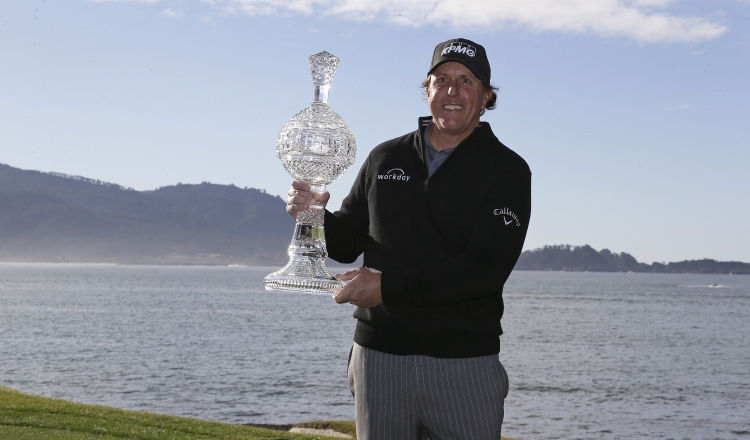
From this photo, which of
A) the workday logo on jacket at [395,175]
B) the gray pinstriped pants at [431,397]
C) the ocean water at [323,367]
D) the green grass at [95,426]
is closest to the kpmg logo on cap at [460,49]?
Result: the workday logo on jacket at [395,175]

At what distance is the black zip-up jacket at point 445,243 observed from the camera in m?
3.24

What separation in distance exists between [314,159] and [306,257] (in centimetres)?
48

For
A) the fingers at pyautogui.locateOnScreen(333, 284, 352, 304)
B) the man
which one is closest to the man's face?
the man

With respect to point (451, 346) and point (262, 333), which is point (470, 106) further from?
Answer: point (262, 333)

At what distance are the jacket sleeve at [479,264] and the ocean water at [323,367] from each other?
961 inches

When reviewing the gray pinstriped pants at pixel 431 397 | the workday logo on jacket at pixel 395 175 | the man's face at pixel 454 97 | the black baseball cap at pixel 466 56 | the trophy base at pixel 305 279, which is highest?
the black baseball cap at pixel 466 56

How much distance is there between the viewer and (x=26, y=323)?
76.7 meters

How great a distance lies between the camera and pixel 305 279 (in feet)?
11.7

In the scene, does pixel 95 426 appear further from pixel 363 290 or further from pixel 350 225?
pixel 363 290

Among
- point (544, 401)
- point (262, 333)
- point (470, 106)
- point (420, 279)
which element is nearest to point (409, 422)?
point (420, 279)

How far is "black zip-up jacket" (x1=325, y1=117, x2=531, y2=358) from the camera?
324 cm

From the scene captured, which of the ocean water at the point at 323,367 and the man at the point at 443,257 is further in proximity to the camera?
the ocean water at the point at 323,367

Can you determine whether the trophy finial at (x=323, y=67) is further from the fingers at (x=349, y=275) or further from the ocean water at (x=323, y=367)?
the ocean water at (x=323, y=367)

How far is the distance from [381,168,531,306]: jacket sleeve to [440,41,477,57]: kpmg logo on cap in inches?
22.3
